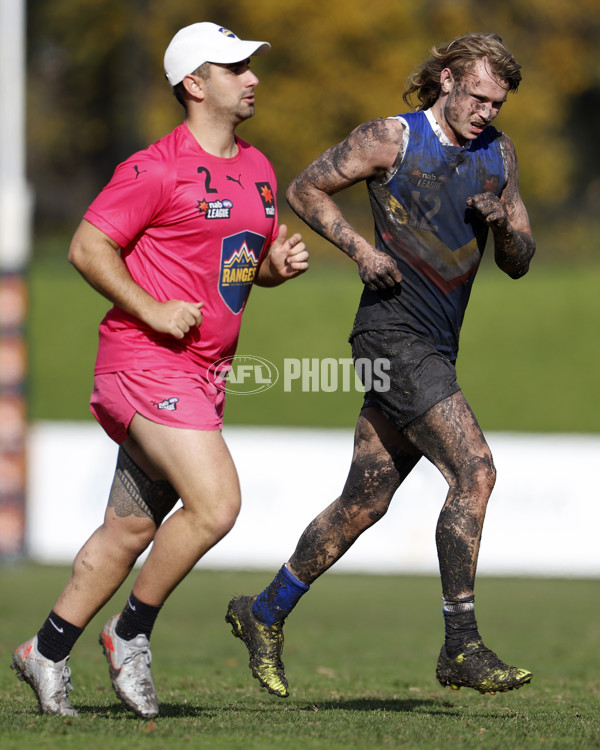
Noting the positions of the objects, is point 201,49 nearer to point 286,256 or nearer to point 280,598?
point 286,256

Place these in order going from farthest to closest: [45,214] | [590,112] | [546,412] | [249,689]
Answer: [590,112] < [45,214] < [546,412] < [249,689]

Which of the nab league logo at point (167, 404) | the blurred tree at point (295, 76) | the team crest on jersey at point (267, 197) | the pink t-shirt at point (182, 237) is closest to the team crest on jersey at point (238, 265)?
the pink t-shirt at point (182, 237)

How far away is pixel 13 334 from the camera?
41.8 ft

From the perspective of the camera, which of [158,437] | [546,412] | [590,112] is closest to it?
[158,437]

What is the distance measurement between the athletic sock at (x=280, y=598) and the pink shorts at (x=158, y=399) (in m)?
0.84

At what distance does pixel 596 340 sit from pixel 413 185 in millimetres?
19544

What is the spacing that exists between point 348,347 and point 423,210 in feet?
54.7

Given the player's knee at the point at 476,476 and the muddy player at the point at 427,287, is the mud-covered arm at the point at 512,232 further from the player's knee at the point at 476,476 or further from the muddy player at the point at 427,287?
the player's knee at the point at 476,476

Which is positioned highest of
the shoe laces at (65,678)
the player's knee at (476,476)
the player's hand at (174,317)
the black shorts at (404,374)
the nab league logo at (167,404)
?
the player's hand at (174,317)

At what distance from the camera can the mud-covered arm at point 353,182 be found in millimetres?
4816

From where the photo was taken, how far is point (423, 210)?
492 centimetres

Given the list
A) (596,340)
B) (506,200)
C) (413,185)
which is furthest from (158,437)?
(596,340)

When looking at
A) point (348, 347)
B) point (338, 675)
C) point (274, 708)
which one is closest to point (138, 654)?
point (274, 708)

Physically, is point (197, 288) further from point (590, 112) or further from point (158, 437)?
point (590, 112)
